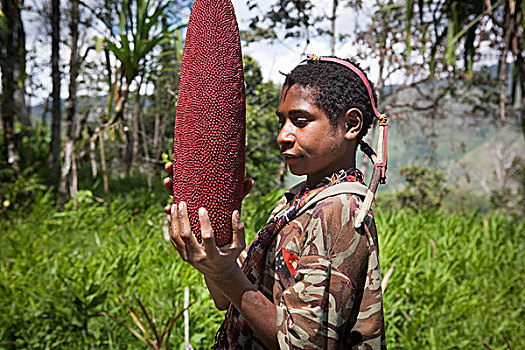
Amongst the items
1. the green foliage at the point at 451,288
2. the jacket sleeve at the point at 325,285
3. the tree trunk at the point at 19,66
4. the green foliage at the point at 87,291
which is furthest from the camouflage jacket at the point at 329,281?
the tree trunk at the point at 19,66

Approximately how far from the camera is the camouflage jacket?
0.71 metres

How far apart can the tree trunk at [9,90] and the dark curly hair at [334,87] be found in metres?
4.64

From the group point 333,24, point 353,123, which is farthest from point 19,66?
point 353,123

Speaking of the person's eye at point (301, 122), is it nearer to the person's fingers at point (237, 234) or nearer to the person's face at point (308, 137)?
the person's face at point (308, 137)

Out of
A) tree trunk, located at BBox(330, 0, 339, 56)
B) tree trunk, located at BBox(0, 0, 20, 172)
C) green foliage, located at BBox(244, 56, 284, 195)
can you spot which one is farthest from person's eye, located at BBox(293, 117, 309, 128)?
tree trunk, located at BBox(0, 0, 20, 172)

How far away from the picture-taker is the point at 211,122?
0.70 metres

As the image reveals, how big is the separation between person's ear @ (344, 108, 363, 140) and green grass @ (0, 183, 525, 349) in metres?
1.55

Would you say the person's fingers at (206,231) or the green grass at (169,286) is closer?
the person's fingers at (206,231)

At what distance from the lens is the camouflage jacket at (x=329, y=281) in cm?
71

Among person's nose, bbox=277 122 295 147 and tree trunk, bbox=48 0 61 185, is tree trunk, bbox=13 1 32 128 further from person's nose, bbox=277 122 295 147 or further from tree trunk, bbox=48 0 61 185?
person's nose, bbox=277 122 295 147

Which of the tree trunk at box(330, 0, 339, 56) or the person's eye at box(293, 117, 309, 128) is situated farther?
the tree trunk at box(330, 0, 339, 56)

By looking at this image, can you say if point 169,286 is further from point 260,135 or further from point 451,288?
point 260,135

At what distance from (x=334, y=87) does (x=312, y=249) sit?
333 mm

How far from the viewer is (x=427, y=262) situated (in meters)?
3.09
